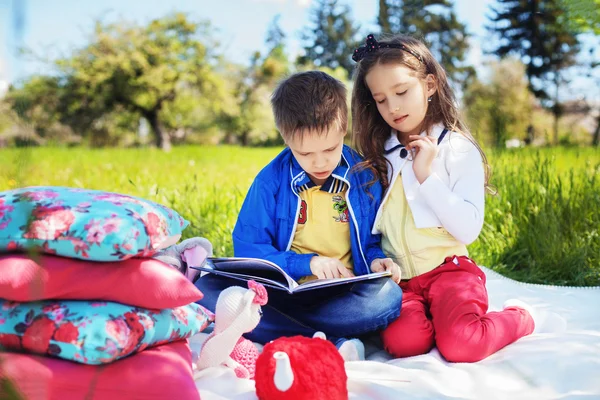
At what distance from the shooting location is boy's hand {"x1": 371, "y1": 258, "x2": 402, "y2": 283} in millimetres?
2023

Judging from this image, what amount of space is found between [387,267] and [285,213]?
0.44 meters

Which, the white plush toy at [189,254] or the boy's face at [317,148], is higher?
the boy's face at [317,148]

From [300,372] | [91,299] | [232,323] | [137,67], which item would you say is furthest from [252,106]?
[300,372]

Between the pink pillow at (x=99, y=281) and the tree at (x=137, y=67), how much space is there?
16.6 meters

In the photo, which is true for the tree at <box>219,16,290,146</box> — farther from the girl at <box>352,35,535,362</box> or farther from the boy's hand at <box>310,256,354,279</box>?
the boy's hand at <box>310,256,354,279</box>

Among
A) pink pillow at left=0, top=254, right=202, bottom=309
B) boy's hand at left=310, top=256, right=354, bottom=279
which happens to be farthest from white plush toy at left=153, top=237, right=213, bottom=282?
pink pillow at left=0, top=254, right=202, bottom=309

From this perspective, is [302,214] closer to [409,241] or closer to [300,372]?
[409,241]

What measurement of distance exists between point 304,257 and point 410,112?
27.3 inches

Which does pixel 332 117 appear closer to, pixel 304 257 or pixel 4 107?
pixel 304 257

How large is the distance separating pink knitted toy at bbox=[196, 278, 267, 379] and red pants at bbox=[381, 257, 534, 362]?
22.4 inches

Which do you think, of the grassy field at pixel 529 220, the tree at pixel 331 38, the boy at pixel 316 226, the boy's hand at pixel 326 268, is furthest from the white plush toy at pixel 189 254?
the tree at pixel 331 38

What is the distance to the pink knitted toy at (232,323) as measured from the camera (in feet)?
5.51

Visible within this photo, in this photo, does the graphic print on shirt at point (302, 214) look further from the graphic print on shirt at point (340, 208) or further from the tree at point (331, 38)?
the tree at point (331, 38)

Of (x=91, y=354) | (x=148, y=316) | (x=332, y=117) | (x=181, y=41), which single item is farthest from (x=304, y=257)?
(x=181, y=41)
